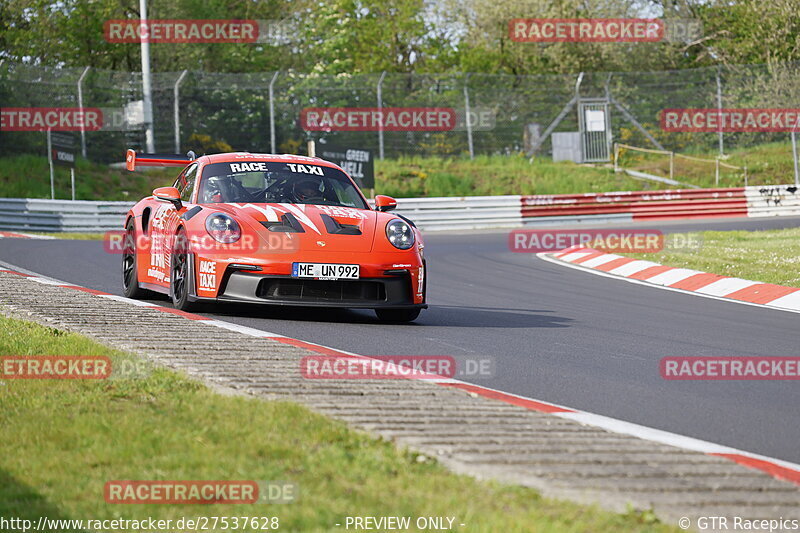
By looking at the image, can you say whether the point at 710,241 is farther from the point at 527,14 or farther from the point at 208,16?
the point at 208,16

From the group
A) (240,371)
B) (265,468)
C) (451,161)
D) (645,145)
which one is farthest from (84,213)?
(265,468)

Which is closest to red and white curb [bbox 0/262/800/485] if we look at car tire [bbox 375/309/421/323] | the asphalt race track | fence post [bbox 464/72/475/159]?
the asphalt race track

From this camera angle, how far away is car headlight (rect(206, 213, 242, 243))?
29.3ft

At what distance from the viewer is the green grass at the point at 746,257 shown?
14062 millimetres

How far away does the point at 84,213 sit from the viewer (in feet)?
83.8

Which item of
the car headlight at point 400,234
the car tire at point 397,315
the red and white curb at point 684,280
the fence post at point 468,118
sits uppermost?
→ the fence post at point 468,118

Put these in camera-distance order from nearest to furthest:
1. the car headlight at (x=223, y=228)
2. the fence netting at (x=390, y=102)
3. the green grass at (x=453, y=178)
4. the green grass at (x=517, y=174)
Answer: the car headlight at (x=223, y=228), the fence netting at (x=390, y=102), the green grass at (x=453, y=178), the green grass at (x=517, y=174)

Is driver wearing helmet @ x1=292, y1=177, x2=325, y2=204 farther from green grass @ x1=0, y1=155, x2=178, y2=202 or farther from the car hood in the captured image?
green grass @ x1=0, y1=155, x2=178, y2=202

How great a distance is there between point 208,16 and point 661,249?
31363 millimetres

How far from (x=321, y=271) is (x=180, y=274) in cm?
126

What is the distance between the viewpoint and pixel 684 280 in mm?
14234

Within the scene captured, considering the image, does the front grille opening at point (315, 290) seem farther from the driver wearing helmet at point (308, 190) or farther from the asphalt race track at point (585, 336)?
the driver wearing helmet at point (308, 190)

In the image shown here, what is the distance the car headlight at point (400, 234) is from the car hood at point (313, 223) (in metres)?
0.14

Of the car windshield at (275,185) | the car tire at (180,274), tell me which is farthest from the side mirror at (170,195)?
the car tire at (180,274)
